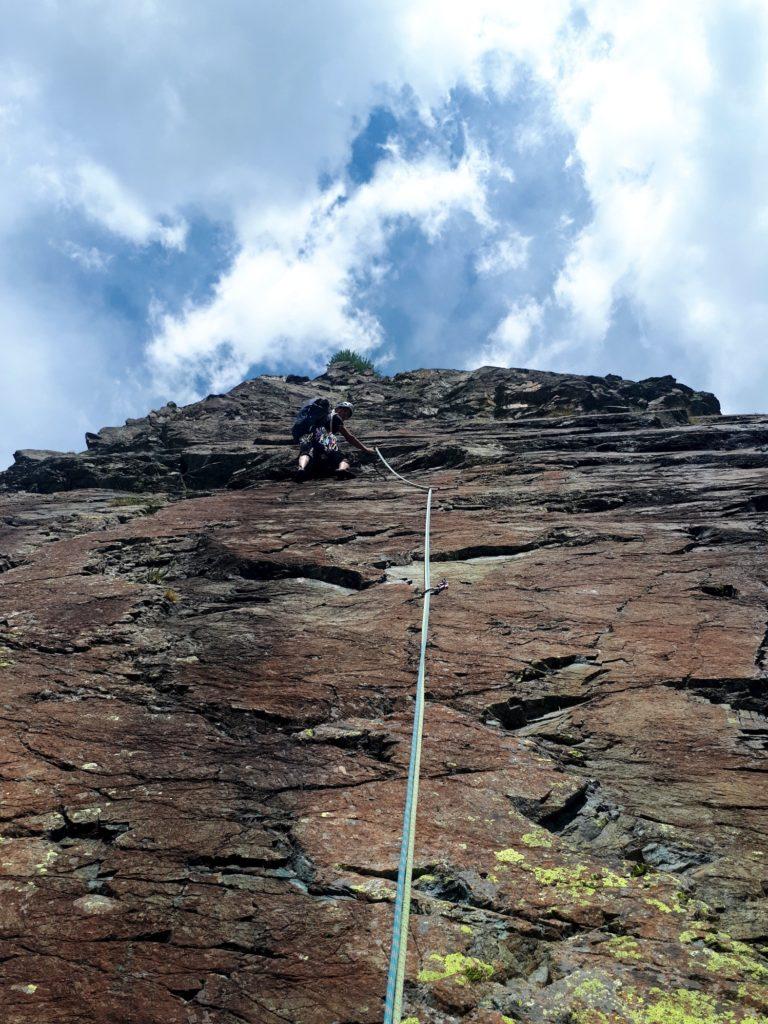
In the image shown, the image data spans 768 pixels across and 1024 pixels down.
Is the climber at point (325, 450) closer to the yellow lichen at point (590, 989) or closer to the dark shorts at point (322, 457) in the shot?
the dark shorts at point (322, 457)

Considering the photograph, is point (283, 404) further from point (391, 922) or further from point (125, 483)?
point (391, 922)

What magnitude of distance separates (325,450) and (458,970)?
13198mm

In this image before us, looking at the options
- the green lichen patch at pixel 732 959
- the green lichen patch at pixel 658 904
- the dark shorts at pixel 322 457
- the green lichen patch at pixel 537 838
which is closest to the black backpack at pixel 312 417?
the dark shorts at pixel 322 457

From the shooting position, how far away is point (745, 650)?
23.8 feet

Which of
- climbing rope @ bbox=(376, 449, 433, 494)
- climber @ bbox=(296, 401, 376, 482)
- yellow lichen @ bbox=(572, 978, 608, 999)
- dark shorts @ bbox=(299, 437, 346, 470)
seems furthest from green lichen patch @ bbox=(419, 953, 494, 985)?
dark shorts @ bbox=(299, 437, 346, 470)

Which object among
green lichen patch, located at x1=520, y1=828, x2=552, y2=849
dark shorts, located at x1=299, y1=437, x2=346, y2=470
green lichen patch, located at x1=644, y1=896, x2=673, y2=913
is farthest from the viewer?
dark shorts, located at x1=299, y1=437, x2=346, y2=470

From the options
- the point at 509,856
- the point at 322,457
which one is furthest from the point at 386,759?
the point at 322,457

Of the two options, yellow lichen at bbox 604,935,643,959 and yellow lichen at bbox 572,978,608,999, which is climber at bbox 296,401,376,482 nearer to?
yellow lichen at bbox 604,935,643,959

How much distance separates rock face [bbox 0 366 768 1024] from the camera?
4141 mm

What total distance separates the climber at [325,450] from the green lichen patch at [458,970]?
39.6 ft

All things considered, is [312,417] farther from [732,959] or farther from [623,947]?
[732,959]

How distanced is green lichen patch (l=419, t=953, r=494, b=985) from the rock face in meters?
0.02

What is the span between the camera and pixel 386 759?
6188 mm

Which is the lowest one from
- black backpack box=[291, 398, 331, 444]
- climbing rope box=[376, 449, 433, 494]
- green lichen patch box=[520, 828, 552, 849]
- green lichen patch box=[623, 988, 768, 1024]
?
green lichen patch box=[623, 988, 768, 1024]
